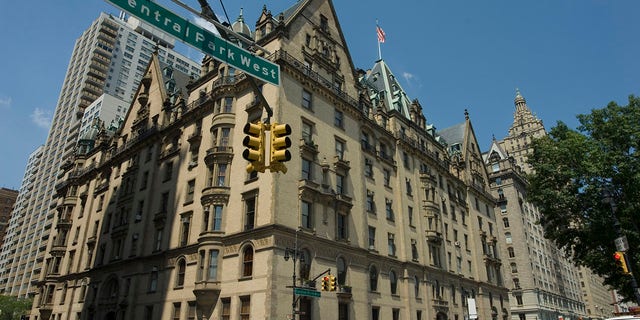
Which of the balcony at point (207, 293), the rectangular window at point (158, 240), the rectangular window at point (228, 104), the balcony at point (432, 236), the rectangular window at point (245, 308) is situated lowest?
the rectangular window at point (245, 308)

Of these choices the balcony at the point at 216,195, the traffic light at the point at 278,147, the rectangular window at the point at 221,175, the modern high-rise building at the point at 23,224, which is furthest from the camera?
the modern high-rise building at the point at 23,224

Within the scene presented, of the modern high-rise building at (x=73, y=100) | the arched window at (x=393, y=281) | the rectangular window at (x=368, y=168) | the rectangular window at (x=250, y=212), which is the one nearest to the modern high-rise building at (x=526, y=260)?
the arched window at (x=393, y=281)

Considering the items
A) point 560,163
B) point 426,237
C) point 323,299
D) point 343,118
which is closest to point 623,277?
point 560,163

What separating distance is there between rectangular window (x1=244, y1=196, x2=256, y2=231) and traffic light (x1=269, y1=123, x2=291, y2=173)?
23.8m

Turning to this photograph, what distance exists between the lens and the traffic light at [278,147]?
11008 mm

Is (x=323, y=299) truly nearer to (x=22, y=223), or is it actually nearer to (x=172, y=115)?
(x=172, y=115)

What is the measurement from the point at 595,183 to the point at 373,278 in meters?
20.7

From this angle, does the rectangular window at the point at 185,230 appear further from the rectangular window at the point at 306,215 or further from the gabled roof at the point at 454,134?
the gabled roof at the point at 454,134

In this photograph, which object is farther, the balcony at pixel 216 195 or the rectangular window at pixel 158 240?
the rectangular window at pixel 158 240

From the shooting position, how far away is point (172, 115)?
50.9 m

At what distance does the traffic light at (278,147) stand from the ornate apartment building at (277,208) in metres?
18.9

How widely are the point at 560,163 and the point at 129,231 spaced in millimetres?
43247

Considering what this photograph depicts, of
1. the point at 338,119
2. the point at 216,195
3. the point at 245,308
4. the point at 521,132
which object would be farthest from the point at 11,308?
the point at 521,132

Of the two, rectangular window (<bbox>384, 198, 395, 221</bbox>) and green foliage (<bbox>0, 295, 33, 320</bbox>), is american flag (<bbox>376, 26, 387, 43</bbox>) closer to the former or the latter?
rectangular window (<bbox>384, 198, 395, 221</bbox>)
